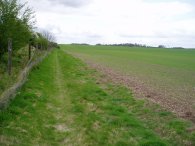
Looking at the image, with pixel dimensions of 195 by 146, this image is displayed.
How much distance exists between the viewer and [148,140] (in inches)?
313

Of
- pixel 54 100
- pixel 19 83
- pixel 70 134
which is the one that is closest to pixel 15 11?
pixel 19 83

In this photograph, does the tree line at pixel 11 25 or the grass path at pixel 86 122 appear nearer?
the grass path at pixel 86 122

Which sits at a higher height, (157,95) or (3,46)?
(3,46)

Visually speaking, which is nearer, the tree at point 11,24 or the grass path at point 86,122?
the grass path at point 86,122

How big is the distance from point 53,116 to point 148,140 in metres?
3.18

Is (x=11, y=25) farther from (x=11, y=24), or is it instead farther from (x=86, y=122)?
(x=86, y=122)

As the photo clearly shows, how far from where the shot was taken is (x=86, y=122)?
930 cm

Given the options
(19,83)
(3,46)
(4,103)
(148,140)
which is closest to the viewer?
(148,140)

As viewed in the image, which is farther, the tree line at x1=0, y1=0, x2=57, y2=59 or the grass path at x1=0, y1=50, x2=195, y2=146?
the tree line at x1=0, y1=0, x2=57, y2=59

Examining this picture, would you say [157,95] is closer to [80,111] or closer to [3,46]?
[80,111]

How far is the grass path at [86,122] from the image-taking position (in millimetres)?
7863

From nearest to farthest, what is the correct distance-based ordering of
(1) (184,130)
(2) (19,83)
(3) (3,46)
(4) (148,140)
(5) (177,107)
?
(4) (148,140)
(1) (184,130)
(5) (177,107)
(2) (19,83)
(3) (3,46)

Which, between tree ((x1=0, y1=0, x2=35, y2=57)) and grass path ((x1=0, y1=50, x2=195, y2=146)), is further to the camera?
tree ((x1=0, y1=0, x2=35, y2=57))

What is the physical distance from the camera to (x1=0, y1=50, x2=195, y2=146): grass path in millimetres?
7863
